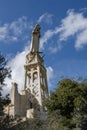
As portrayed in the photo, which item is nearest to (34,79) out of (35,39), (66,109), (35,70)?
(35,70)

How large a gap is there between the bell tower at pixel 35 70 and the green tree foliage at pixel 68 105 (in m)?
20.5

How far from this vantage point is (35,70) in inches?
2539

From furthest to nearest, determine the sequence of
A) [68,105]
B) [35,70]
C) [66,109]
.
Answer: [35,70] → [66,109] → [68,105]

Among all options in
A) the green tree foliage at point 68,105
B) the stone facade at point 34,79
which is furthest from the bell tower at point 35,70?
the green tree foliage at point 68,105

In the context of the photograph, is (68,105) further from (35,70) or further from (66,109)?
(35,70)

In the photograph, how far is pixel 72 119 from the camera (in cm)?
3719

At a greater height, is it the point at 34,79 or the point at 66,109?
the point at 34,79

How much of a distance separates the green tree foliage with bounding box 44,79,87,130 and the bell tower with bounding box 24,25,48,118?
67.2ft

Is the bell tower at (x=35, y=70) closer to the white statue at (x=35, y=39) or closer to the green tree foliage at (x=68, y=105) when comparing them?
the white statue at (x=35, y=39)

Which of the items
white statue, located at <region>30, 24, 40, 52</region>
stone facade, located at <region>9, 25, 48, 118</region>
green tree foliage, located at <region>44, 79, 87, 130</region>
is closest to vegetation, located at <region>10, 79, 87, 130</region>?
green tree foliage, located at <region>44, 79, 87, 130</region>

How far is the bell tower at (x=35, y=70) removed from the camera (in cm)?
6288

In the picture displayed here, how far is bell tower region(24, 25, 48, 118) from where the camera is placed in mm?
62881

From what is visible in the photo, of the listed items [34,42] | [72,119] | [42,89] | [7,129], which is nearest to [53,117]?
[72,119]

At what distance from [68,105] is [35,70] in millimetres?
25240
